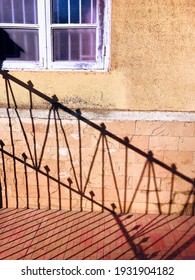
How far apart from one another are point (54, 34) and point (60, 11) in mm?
391

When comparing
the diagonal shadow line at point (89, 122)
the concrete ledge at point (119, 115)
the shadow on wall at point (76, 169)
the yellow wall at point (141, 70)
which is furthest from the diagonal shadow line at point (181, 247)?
the yellow wall at point (141, 70)

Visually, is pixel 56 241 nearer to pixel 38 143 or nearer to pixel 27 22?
pixel 38 143

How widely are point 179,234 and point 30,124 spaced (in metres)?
3.28

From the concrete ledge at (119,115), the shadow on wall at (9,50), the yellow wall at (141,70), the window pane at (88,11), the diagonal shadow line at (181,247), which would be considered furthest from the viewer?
the shadow on wall at (9,50)

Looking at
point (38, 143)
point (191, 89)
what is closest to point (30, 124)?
point (38, 143)

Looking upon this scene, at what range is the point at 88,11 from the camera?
16.0 feet

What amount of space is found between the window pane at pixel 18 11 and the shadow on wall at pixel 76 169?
0.95 m

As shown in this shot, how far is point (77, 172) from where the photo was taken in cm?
546

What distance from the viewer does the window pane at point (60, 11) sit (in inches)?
191

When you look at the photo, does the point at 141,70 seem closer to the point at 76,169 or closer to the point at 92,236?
the point at 76,169

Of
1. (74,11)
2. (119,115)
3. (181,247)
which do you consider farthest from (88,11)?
(181,247)

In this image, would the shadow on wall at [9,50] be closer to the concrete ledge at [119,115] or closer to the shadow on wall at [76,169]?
the shadow on wall at [76,169]

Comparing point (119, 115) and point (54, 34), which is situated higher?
point (54, 34)
